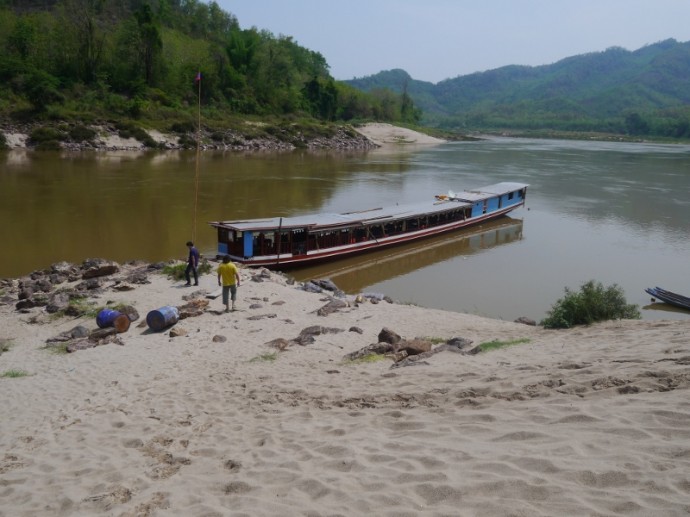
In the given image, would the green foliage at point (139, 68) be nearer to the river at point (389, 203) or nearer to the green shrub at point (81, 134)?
the green shrub at point (81, 134)

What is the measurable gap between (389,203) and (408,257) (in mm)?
11823

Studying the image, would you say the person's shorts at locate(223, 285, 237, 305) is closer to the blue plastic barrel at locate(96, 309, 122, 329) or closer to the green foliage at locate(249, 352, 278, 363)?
the blue plastic barrel at locate(96, 309, 122, 329)

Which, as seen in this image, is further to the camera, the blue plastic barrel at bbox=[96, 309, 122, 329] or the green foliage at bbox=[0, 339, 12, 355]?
the blue plastic barrel at bbox=[96, 309, 122, 329]

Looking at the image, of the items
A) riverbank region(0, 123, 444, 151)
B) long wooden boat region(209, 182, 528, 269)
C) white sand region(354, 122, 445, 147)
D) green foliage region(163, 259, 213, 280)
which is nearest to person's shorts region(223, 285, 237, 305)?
green foliage region(163, 259, 213, 280)

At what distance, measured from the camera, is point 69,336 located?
37.9 ft

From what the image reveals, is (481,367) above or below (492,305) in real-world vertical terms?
above

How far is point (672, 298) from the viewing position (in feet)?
56.5

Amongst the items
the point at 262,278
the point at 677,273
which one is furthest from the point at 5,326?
the point at 677,273

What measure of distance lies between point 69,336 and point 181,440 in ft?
20.2

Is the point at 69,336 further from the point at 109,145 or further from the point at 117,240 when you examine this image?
the point at 109,145

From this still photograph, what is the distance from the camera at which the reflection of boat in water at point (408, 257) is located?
2075 cm

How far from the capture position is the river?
20.2m

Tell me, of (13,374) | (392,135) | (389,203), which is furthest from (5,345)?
(392,135)

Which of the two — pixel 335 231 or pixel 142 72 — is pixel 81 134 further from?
pixel 335 231
